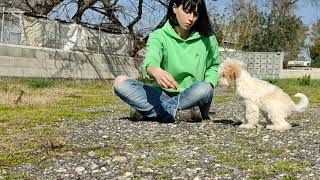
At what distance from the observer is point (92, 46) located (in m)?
19.4

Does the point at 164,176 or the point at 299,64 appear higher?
the point at 164,176

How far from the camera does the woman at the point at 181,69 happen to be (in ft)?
17.8

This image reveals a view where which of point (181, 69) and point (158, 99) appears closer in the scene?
point (181, 69)

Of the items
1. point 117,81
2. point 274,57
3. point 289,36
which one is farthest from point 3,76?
point 289,36

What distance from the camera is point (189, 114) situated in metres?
5.66

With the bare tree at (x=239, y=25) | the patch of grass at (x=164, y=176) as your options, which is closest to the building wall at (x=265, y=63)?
the bare tree at (x=239, y=25)

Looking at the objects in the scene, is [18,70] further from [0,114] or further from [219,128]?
[219,128]

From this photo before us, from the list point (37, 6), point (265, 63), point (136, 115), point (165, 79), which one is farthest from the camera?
point (265, 63)

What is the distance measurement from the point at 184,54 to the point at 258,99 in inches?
35.7

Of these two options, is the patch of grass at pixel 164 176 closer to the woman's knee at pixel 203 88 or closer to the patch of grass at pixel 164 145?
the patch of grass at pixel 164 145

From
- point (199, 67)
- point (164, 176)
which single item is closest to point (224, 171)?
point (164, 176)

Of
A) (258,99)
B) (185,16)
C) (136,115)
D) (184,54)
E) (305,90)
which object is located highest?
(185,16)

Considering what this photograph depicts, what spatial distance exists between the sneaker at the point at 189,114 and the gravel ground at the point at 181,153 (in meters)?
0.17

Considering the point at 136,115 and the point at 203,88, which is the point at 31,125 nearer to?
the point at 136,115
